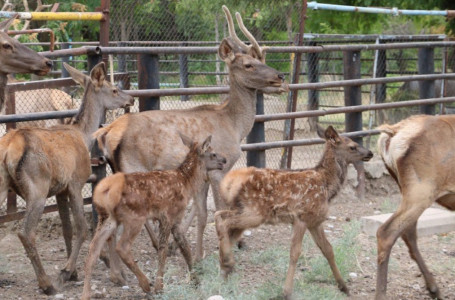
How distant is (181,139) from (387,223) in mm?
2113

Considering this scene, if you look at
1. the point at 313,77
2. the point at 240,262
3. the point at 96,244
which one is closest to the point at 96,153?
the point at 240,262

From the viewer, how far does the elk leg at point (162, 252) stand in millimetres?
6188

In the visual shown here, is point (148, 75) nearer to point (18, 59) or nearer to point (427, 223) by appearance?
point (18, 59)

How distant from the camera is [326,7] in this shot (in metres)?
10.6

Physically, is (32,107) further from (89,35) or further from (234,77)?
(89,35)

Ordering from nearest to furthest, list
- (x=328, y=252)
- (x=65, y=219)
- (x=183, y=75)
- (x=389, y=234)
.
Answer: (x=389, y=234) < (x=328, y=252) < (x=65, y=219) < (x=183, y=75)

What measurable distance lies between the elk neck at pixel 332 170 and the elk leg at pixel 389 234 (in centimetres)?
61

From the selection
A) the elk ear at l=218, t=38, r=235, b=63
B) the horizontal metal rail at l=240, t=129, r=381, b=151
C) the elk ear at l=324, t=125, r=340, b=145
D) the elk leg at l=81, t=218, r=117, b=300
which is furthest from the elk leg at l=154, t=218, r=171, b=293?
the horizontal metal rail at l=240, t=129, r=381, b=151

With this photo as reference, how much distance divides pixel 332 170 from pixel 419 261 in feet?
3.66

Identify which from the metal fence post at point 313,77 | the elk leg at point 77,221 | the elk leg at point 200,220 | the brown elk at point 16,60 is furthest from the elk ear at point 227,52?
the metal fence post at point 313,77

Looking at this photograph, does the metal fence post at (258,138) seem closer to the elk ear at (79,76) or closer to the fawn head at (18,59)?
the elk ear at (79,76)

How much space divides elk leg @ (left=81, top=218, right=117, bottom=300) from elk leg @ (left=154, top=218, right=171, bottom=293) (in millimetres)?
396

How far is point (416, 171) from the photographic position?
21.0ft

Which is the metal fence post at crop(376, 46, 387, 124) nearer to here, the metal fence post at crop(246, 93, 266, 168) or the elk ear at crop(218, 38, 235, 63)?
the metal fence post at crop(246, 93, 266, 168)
